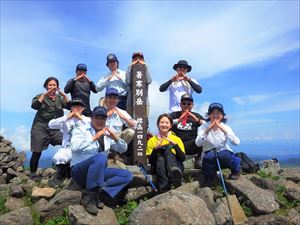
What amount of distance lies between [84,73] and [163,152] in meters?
4.74

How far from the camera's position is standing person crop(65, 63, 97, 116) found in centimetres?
1271

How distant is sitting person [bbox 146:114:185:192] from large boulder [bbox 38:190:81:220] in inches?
92.3

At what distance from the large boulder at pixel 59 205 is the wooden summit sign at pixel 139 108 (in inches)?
125

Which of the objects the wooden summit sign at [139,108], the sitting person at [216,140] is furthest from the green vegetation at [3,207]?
the sitting person at [216,140]

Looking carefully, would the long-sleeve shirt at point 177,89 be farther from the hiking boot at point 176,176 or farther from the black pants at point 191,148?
the hiking boot at point 176,176

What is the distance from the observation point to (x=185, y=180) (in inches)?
434

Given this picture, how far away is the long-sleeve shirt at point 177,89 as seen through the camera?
12.5 meters

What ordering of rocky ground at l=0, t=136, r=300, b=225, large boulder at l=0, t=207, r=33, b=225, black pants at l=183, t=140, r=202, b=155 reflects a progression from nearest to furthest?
rocky ground at l=0, t=136, r=300, b=225 < large boulder at l=0, t=207, r=33, b=225 < black pants at l=183, t=140, r=202, b=155

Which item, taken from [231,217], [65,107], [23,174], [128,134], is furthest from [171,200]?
[23,174]

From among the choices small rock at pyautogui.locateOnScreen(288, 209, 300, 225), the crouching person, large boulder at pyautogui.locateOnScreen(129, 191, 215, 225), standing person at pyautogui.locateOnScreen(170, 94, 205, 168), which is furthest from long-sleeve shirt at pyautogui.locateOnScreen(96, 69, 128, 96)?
small rock at pyautogui.locateOnScreen(288, 209, 300, 225)

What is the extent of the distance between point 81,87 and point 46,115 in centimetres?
170

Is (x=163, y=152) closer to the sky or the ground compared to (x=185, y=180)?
closer to the sky

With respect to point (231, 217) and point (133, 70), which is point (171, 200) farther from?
point (133, 70)

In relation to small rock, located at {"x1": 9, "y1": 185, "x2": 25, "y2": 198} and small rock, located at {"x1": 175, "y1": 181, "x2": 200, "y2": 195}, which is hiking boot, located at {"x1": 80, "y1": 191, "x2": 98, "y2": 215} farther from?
small rock, located at {"x1": 9, "y1": 185, "x2": 25, "y2": 198}
